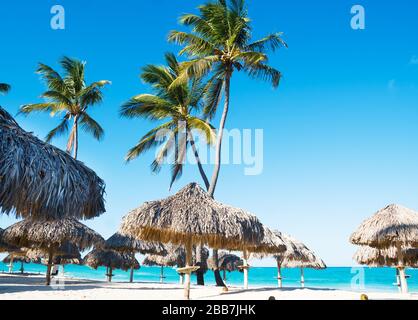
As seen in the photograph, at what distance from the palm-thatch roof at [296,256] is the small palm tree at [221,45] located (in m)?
8.27

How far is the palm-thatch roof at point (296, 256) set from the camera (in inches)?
752

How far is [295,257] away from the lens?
20078 mm

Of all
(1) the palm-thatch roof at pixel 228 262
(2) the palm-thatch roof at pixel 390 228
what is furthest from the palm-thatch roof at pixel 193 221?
(1) the palm-thatch roof at pixel 228 262

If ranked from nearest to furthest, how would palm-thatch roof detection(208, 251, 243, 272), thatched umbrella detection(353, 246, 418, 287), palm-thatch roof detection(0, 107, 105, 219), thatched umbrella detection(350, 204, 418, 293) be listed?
palm-thatch roof detection(0, 107, 105, 219), thatched umbrella detection(350, 204, 418, 293), thatched umbrella detection(353, 246, 418, 287), palm-thatch roof detection(208, 251, 243, 272)

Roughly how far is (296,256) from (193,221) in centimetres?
1263

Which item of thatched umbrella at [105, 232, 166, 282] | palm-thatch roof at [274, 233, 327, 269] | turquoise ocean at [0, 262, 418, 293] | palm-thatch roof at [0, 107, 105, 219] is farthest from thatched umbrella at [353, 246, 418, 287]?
turquoise ocean at [0, 262, 418, 293]

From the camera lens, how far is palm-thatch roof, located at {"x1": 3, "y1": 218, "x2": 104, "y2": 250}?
13.1 metres

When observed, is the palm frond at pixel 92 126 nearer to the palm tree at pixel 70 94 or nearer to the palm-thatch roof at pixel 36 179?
the palm tree at pixel 70 94

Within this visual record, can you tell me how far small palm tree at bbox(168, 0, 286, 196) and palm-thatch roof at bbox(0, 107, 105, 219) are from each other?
851 centimetres

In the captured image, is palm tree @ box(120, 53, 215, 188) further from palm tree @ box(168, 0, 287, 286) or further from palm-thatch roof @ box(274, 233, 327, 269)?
palm-thatch roof @ box(274, 233, 327, 269)

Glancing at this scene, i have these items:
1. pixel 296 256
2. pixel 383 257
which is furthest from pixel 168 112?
pixel 383 257
